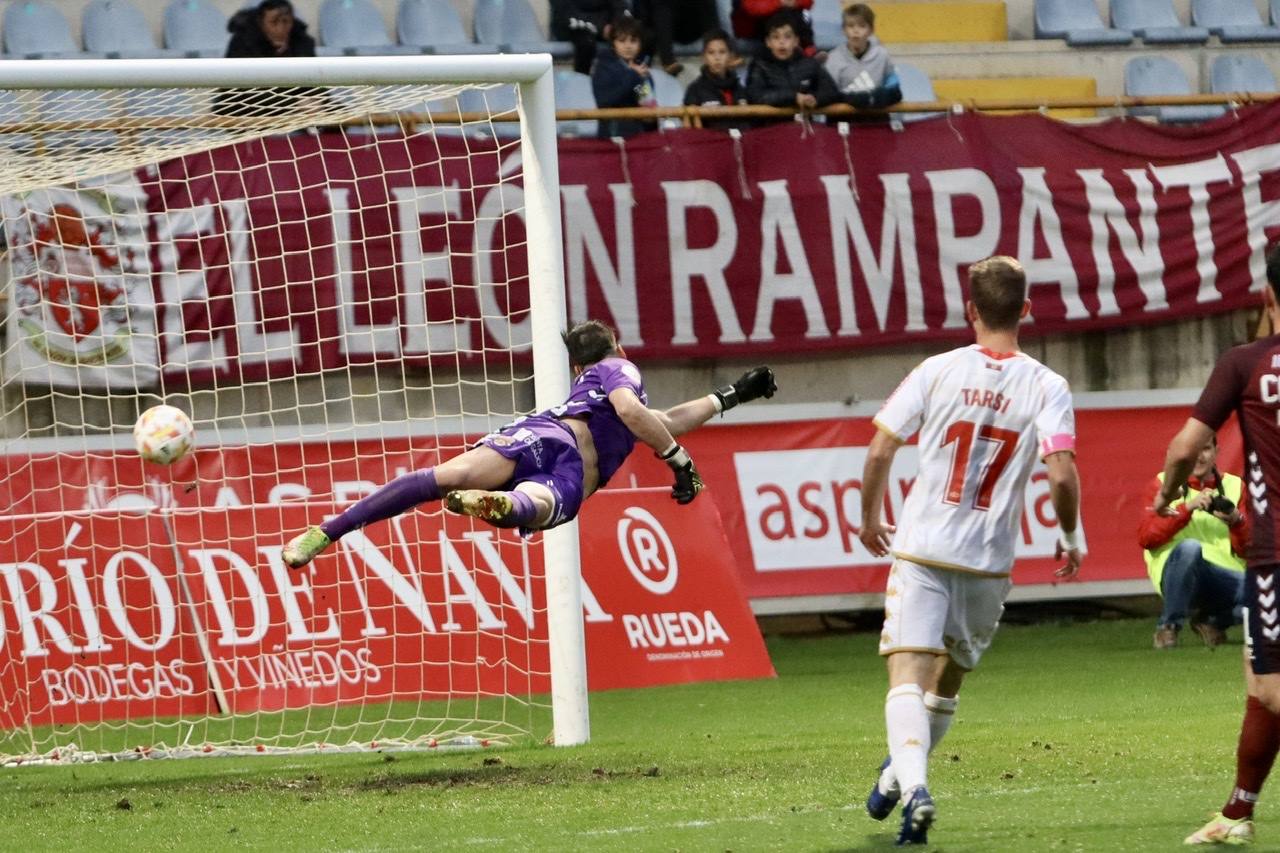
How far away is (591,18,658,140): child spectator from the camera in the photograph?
13.4m

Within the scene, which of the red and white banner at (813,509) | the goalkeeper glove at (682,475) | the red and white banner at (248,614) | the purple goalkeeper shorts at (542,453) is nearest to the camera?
the goalkeeper glove at (682,475)

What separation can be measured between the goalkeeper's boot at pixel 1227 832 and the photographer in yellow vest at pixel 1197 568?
19.6 ft

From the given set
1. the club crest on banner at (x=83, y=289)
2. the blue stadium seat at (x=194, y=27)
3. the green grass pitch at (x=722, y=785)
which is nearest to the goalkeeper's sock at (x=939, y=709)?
the green grass pitch at (x=722, y=785)

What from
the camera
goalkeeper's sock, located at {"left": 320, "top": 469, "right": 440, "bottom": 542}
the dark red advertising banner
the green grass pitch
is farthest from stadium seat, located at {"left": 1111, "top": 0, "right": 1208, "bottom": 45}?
goalkeeper's sock, located at {"left": 320, "top": 469, "right": 440, "bottom": 542}

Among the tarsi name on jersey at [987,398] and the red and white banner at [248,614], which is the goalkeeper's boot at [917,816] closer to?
the tarsi name on jersey at [987,398]

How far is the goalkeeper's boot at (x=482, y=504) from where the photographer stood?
6871mm

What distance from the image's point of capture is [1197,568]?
37.9ft

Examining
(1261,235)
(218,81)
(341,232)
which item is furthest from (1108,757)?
(1261,235)

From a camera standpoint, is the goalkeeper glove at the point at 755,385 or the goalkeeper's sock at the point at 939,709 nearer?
the goalkeeper's sock at the point at 939,709

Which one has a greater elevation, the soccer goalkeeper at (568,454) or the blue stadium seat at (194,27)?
the blue stadium seat at (194,27)

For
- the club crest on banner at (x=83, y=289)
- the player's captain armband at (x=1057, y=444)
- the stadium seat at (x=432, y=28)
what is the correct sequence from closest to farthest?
1. the player's captain armband at (x=1057, y=444)
2. the club crest on banner at (x=83, y=289)
3. the stadium seat at (x=432, y=28)

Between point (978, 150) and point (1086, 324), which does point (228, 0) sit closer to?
point (978, 150)

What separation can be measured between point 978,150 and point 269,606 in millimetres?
6369

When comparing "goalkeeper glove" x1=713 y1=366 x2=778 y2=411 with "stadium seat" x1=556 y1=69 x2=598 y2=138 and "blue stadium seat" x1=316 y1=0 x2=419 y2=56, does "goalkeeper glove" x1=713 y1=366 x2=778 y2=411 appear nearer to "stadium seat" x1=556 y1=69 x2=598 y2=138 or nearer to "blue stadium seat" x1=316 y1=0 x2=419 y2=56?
"stadium seat" x1=556 y1=69 x2=598 y2=138
